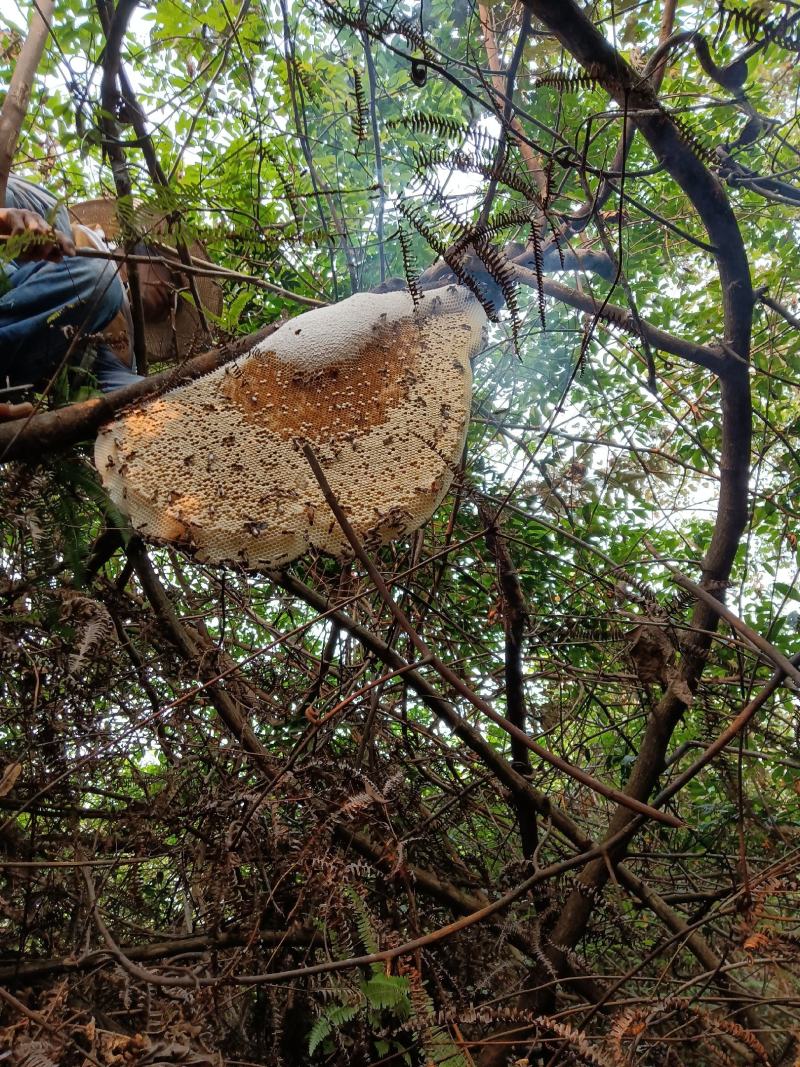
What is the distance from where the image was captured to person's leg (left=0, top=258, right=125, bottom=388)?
1483 millimetres

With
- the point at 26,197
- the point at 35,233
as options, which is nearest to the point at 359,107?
the point at 35,233

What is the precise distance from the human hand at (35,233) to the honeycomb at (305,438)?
0.32 metres

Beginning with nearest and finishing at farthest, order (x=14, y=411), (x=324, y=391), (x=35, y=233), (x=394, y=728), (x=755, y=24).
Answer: (x=755, y=24)
(x=35, y=233)
(x=14, y=411)
(x=324, y=391)
(x=394, y=728)

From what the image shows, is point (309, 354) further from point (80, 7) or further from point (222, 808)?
point (80, 7)

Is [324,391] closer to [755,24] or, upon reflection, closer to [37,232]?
[37,232]

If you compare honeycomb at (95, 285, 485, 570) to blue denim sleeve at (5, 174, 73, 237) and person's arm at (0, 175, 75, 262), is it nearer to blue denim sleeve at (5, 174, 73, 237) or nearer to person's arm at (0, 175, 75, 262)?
person's arm at (0, 175, 75, 262)

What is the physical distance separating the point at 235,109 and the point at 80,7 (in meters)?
0.51

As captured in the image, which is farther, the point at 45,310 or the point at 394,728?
the point at 394,728

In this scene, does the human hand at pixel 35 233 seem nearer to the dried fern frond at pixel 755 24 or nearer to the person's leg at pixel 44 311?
the person's leg at pixel 44 311

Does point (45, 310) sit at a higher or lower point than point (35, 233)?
lower

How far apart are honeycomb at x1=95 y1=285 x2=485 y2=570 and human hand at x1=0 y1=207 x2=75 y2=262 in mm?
323

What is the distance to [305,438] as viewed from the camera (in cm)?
143

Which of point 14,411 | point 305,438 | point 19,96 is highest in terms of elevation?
point 19,96

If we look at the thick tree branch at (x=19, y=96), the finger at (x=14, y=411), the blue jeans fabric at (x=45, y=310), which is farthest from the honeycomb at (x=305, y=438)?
the thick tree branch at (x=19, y=96)
